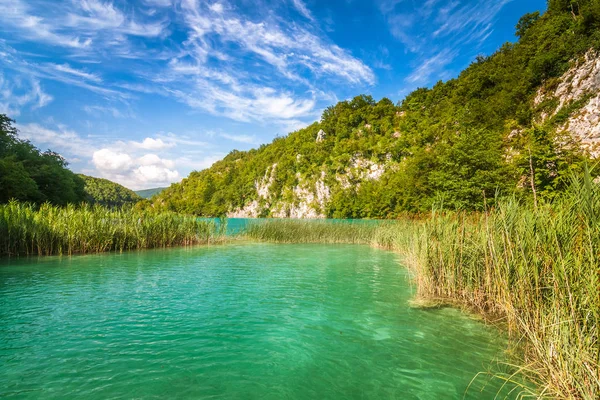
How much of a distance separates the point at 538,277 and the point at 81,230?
18.6 meters

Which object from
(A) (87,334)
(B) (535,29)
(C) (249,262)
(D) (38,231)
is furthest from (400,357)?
(B) (535,29)

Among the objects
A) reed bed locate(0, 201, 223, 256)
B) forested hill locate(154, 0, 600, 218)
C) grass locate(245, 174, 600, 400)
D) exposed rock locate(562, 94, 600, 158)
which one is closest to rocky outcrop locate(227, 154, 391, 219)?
forested hill locate(154, 0, 600, 218)

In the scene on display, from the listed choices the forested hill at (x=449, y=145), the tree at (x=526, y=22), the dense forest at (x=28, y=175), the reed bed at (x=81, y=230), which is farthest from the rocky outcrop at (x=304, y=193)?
the reed bed at (x=81, y=230)

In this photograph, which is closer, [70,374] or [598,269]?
[598,269]

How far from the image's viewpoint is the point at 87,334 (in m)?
5.63

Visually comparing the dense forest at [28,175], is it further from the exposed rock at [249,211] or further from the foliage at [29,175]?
the exposed rock at [249,211]

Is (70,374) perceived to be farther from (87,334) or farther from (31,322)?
(31,322)

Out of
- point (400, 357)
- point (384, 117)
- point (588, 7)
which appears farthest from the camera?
point (384, 117)

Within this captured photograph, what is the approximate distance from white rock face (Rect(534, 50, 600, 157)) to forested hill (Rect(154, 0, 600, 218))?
141 mm

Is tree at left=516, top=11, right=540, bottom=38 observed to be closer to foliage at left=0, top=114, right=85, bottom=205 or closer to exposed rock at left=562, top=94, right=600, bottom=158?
exposed rock at left=562, top=94, right=600, bottom=158

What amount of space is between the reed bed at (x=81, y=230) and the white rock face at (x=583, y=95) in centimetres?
3657

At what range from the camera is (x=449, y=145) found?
45656 millimetres

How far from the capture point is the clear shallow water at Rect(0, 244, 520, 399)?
13.1ft

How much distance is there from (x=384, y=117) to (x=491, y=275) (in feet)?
285
